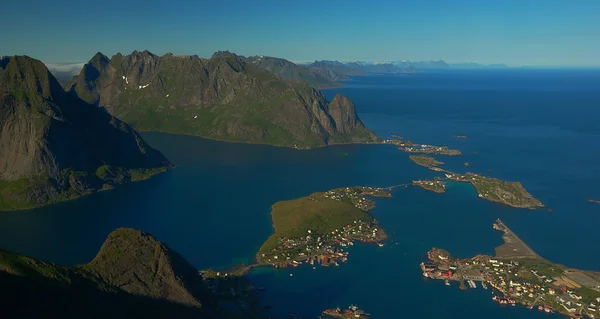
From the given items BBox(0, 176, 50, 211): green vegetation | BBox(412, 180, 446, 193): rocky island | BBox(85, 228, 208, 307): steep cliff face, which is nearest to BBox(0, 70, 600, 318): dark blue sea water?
BBox(412, 180, 446, 193): rocky island

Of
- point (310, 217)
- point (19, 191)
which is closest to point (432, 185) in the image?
point (310, 217)

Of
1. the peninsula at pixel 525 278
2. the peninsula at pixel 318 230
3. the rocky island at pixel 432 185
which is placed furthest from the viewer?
the rocky island at pixel 432 185

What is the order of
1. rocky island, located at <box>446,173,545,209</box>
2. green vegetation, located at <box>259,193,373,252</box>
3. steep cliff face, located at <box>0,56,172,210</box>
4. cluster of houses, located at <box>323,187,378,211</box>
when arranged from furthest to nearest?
1. steep cliff face, located at <box>0,56,172,210</box>
2. rocky island, located at <box>446,173,545,209</box>
3. cluster of houses, located at <box>323,187,378,211</box>
4. green vegetation, located at <box>259,193,373,252</box>

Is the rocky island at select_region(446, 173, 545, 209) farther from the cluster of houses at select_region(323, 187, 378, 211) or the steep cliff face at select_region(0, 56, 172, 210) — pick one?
the steep cliff face at select_region(0, 56, 172, 210)

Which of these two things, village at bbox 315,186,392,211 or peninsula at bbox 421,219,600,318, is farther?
village at bbox 315,186,392,211

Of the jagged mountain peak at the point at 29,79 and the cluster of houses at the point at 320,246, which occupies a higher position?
the jagged mountain peak at the point at 29,79

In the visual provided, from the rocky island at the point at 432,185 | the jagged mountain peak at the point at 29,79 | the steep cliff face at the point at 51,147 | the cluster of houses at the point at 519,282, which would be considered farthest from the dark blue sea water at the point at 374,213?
the jagged mountain peak at the point at 29,79

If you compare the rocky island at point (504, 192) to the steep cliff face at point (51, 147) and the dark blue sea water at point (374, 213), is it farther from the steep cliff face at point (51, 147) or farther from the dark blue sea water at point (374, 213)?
the steep cliff face at point (51, 147)
